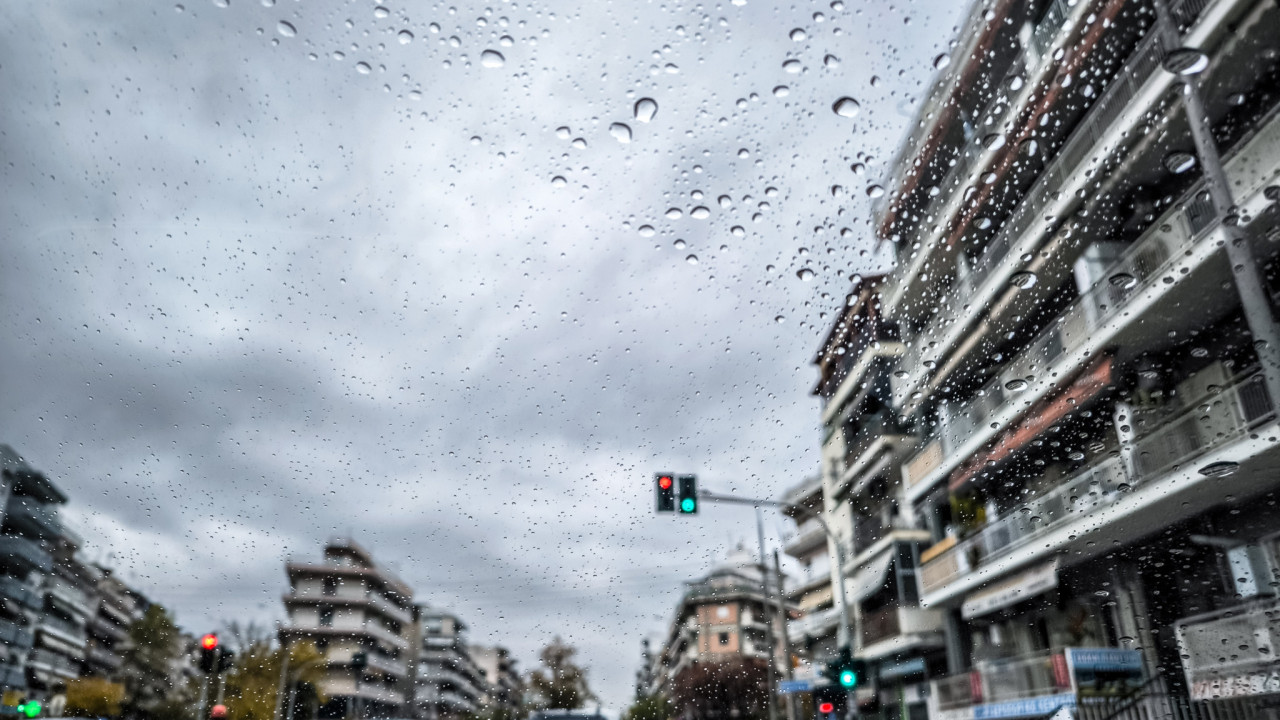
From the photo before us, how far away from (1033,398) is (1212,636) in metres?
2.94

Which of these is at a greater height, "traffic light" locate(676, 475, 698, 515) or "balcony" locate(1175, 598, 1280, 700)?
"traffic light" locate(676, 475, 698, 515)

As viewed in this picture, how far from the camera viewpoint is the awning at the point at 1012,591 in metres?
10.0

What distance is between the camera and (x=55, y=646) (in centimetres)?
4447

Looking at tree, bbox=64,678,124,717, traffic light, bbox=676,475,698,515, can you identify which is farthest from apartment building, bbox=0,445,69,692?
traffic light, bbox=676,475,698,515

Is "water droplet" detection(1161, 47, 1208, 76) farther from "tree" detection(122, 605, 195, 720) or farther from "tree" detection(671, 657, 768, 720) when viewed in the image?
"tree" detection(122, 605, 195, 720)

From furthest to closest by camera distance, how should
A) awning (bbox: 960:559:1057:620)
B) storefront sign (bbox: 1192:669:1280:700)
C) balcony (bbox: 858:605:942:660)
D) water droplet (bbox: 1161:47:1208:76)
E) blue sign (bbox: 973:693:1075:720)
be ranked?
balcony (bbox: 858:605:942:660)
awning (bbox: 960:559:1057:620)
blue sign (bbox: 973:693:1075:720)
storefront sign (bbox: 1192:669:1280:700)
water droplet (bbox: 1161:47:1208:76)

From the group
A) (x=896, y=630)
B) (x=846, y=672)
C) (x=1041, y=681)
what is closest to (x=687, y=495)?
(x=846, y=672)

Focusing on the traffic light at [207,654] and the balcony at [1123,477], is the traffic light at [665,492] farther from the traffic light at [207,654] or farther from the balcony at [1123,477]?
the traffic light at [207,654]

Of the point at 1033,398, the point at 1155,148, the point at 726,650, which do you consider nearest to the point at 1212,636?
the point at 1033,398

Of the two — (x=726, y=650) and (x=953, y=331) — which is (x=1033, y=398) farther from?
(x=726, y=650)

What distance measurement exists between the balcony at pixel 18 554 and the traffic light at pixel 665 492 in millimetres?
21264

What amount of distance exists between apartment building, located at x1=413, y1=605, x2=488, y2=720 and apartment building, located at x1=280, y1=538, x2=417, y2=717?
142 cm

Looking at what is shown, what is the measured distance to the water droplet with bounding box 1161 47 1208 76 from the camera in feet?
11.9

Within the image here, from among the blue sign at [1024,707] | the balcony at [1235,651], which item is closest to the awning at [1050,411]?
the balcony at [1235,651]
